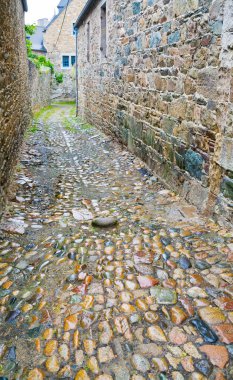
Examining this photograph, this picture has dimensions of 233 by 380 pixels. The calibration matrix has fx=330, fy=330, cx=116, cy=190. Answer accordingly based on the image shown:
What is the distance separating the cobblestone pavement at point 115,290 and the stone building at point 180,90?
0.49 meters

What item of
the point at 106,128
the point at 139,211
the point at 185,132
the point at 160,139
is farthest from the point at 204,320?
the point at 106,128

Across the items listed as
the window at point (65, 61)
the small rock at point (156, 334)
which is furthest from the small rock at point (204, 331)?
the window at point (65, 61)

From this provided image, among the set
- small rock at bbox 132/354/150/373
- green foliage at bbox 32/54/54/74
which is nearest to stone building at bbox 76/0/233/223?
small rock at bbox 132/354/150/373

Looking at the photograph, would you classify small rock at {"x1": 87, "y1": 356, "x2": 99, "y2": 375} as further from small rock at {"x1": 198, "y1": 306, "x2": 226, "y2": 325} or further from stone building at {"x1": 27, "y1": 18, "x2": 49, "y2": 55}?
stone building at {"x1": 27, "y1": 18, "x2": 49, "y2": 55}

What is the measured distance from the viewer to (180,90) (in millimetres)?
4176

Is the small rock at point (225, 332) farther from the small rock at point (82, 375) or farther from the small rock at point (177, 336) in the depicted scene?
the small rock at point (82, 375)

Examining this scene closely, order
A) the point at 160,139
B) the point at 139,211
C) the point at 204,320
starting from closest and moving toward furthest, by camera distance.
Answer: the point at 204,320 < the point at 139,211 < the point at 160,139

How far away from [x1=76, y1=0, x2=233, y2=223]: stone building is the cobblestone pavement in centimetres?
49

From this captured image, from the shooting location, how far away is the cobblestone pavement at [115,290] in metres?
1.89

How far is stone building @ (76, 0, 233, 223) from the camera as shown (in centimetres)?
323

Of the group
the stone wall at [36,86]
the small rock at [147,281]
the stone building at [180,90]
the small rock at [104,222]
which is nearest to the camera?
the small rock at [147,281]

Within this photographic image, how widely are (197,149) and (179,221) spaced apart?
87 cm

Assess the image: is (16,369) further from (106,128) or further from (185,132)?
(106,128)

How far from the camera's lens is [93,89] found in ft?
36.4
